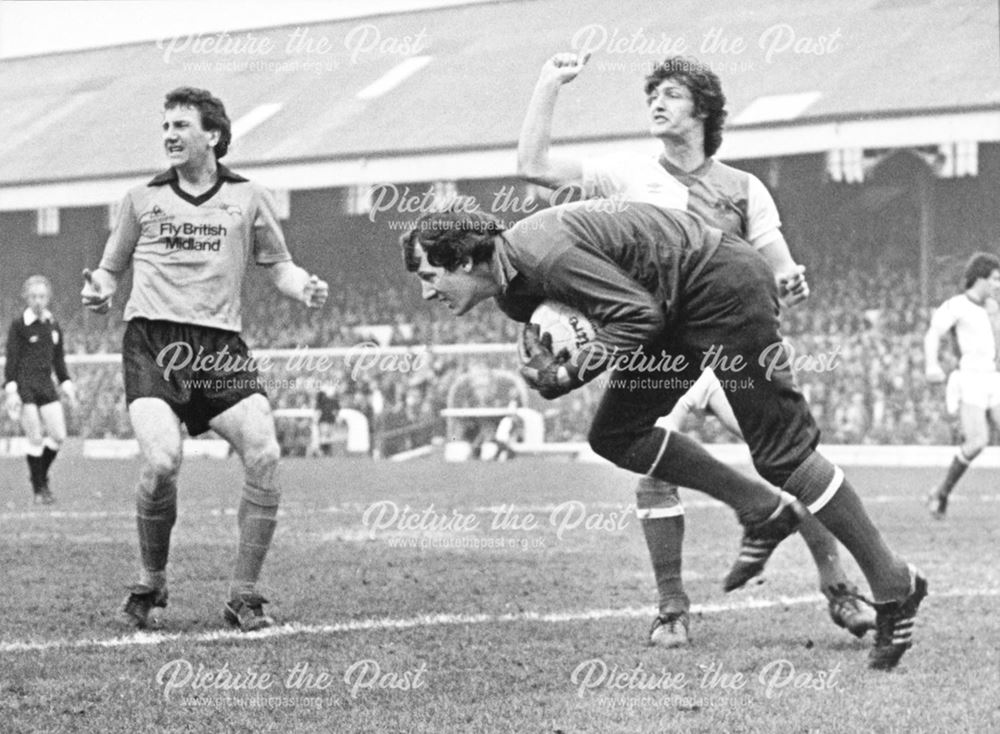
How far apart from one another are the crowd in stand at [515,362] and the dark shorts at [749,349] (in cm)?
1596

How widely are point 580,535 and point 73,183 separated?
2586cm

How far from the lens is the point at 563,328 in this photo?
16.9ft

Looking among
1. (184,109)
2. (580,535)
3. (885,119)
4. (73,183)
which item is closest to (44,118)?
(73,183)

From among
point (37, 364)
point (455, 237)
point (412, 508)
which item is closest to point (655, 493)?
point (455, 237)

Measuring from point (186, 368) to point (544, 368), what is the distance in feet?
7.60

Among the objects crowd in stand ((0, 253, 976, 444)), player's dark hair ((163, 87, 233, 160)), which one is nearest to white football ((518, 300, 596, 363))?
player's dark hair ((163, 87, 233, 160))

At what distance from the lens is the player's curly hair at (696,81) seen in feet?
21.5

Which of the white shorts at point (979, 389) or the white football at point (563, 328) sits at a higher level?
the white football at point (563, 328)

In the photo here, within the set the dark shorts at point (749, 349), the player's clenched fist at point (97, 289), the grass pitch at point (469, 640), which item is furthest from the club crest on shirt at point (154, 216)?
the dark shorts at point (749, 349)

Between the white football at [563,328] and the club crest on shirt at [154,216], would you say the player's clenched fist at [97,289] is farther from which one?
the white football at [563,328]

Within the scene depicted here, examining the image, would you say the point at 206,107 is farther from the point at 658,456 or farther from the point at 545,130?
the point at 658,456

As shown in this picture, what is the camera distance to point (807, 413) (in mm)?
5758

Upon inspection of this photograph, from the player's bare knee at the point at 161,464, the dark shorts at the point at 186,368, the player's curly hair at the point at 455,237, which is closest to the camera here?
the player's curly hair at the point at 455,237

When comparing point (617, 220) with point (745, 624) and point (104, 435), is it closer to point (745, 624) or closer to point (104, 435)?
point (745, 624)
